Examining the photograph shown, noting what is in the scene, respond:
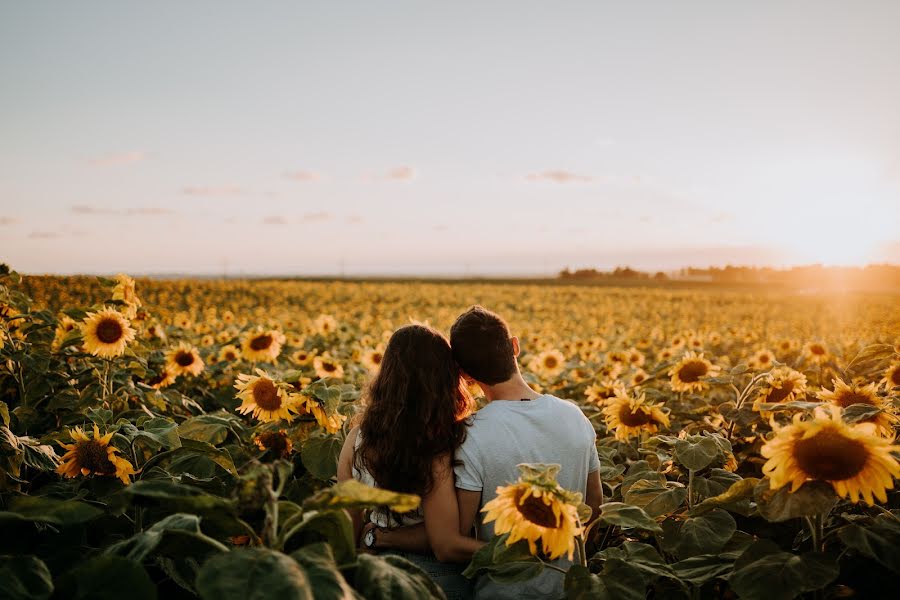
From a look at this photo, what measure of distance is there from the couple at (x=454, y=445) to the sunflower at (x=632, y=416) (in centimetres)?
86

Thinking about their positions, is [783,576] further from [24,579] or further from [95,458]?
[95,458]

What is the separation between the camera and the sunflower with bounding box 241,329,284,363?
5.16 meters

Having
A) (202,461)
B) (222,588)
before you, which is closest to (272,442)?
(202,461)

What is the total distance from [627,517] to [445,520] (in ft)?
A: 2.64

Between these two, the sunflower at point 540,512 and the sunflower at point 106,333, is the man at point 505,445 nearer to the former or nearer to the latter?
the sunflower at point 540,512

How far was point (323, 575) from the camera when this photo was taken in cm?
117

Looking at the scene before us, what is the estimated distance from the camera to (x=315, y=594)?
113 cm

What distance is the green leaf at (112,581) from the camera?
1227mm

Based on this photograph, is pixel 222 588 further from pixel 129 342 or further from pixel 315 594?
pixel 129 342

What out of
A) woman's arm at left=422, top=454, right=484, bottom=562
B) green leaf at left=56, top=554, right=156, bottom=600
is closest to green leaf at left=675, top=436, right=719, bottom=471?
woman's arm at left=422, top=454, right=484, bottom=562

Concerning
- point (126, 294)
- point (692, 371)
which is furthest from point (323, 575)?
point (692, 371)

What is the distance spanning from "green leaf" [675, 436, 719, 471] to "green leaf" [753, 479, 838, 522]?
19.1 inches

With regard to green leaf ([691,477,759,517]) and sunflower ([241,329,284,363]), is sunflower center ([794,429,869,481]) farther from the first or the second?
sunflower ([241,329,284,363])

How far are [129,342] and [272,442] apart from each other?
64.4 inches
